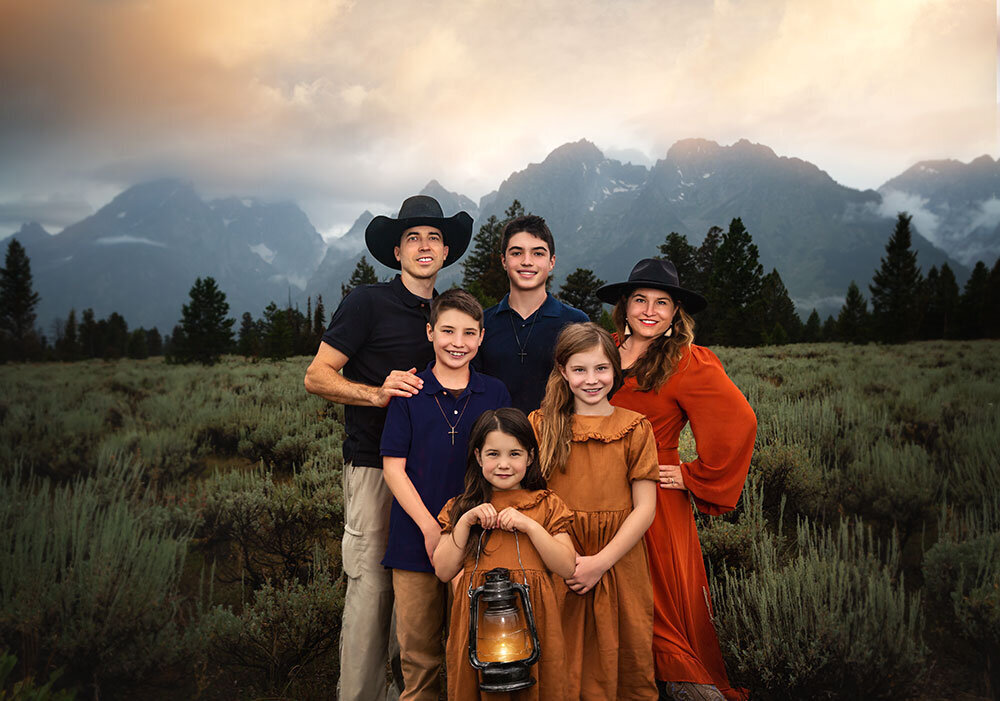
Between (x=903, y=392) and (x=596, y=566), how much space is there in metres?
9.33

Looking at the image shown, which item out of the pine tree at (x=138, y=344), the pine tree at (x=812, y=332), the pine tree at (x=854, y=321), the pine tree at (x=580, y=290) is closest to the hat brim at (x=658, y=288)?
the pine tree at (x=138, y=344)

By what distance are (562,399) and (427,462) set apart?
745 millimetres

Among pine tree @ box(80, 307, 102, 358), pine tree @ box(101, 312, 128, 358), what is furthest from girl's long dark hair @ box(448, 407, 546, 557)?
pine tree @ box(101, 312, 128, 358)

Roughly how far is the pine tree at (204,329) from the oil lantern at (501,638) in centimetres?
1641

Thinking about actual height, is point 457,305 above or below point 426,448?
above

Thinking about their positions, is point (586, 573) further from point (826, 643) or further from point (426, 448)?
point (826, 643)

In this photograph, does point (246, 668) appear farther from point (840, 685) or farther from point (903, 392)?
point (903, 392)

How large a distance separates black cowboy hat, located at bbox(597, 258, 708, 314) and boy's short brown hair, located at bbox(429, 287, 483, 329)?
751mm

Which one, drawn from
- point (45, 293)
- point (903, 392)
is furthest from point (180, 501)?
point (903, 392)

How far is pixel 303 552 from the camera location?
4973 mm

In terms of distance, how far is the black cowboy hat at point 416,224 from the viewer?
3189 millimetres

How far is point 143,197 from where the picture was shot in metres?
7.95

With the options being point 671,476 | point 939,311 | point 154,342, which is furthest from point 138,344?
point 939,311

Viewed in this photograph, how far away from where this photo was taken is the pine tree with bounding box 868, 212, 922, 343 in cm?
2486
